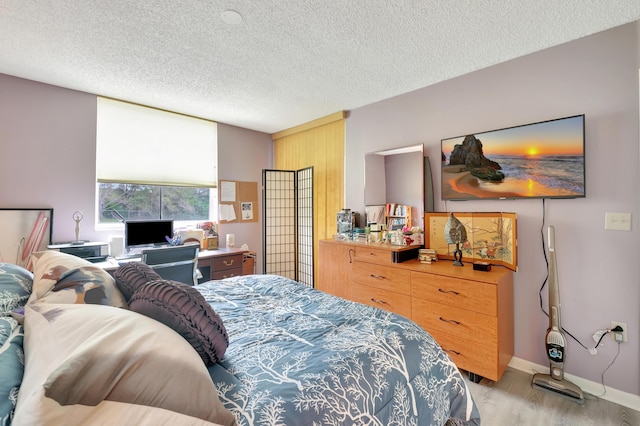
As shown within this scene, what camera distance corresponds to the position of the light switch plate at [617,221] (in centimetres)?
190

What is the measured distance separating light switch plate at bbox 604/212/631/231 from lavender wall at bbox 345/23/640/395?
27 mm

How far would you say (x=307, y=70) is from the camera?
8.26 ft

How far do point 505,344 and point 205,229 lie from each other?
140 inches

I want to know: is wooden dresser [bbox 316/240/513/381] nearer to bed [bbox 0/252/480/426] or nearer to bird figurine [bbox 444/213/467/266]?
bird figurine [bbox 444/213/467/266]

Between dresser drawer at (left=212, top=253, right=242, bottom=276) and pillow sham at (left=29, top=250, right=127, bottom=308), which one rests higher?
pillow sham at (left=29, top=250, right=127, bottom=308)

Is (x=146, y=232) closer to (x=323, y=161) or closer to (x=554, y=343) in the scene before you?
(x=323, y=161)

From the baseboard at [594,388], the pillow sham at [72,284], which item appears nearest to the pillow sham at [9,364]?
the pillow sham at [72,284]

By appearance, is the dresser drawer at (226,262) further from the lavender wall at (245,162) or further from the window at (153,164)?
the window at (153,164)

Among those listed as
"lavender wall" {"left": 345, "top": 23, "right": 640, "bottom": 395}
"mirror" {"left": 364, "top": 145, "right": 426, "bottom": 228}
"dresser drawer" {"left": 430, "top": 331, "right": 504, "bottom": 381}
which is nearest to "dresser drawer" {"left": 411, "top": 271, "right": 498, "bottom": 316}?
"dresser drawer" {"left": 430, "top": 331, "right": 504, "bottom": 381}

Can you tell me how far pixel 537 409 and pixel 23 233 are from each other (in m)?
4.47

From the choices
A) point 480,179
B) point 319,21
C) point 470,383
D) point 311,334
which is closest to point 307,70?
point 319,21

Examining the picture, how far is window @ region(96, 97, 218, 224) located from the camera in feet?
10.4

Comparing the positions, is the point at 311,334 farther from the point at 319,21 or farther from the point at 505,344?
the point at 319,21

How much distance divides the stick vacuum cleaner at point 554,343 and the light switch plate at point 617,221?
0.35 metres
